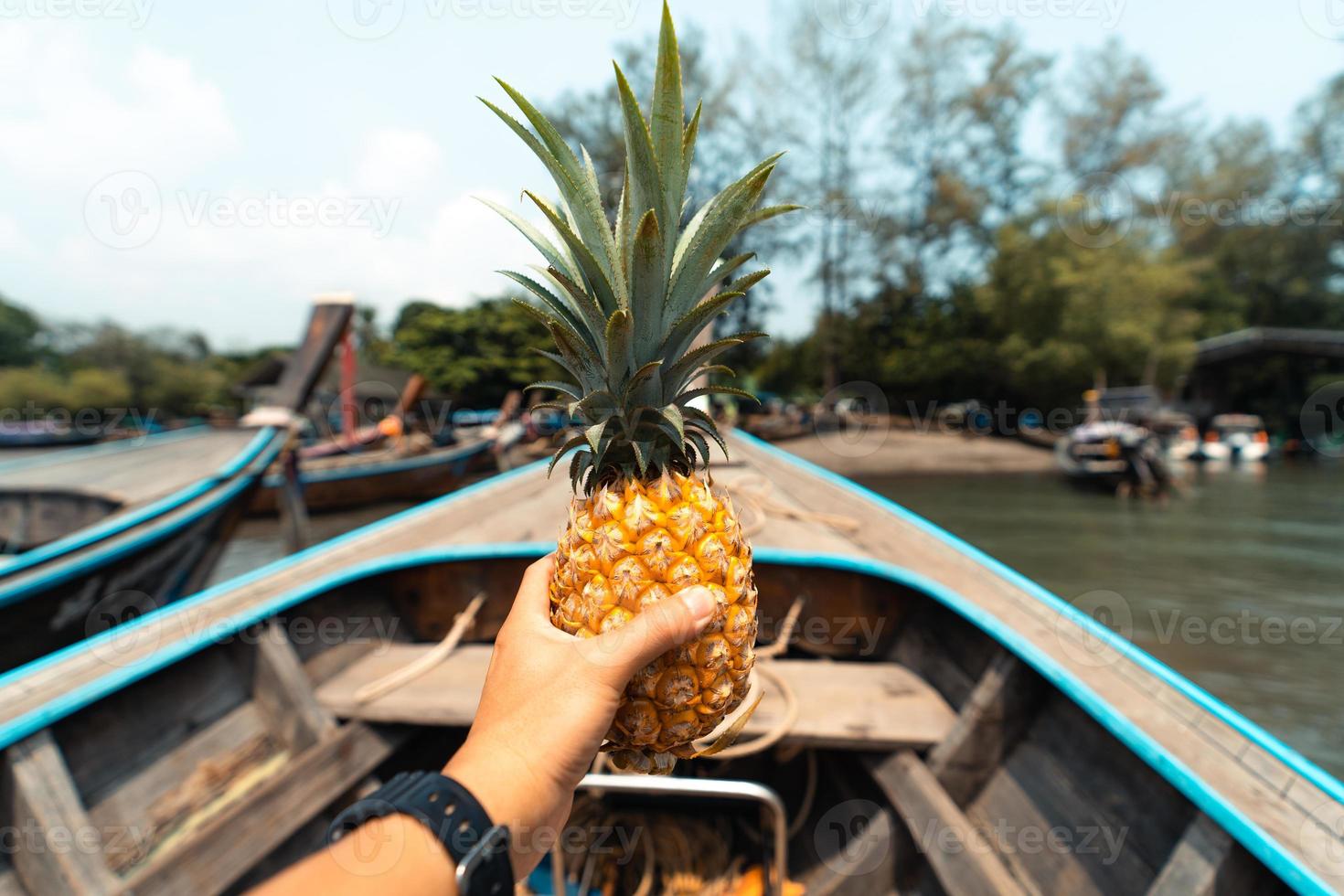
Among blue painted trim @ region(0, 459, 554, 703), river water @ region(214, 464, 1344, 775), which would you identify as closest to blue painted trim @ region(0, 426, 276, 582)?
blue painted trim @ region(0, 459, 554, 703)

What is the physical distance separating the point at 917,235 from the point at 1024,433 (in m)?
13.6

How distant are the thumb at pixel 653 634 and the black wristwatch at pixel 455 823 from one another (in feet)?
1.15

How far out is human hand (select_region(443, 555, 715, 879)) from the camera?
1.05 m

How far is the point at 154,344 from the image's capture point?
198 ft

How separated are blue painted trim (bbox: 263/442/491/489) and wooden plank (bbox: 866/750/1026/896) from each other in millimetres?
15476

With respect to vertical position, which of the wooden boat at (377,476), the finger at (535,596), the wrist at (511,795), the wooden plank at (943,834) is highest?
the finger at (535,596)

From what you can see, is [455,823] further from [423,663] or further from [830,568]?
[830,568]

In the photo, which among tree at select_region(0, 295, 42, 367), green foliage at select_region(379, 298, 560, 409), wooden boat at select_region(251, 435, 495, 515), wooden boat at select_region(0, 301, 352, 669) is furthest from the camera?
tree at select_region(0, 295, 42, 367)

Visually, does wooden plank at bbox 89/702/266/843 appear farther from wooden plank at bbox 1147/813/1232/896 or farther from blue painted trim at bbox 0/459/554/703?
wooden plank at bbox 1147/813/1232/896

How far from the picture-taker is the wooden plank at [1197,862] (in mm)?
1807

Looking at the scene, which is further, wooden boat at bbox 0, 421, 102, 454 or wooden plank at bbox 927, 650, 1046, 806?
wooden boat at bbox 0, 421, 102, 454

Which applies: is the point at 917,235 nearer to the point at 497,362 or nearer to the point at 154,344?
the point at 497,362

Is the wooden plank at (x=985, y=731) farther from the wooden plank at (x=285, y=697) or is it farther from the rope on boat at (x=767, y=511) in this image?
the wooden plank at (x=285, y=697)

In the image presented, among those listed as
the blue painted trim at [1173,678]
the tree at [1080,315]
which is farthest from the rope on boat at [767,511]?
the tree at [1080,315]
